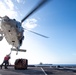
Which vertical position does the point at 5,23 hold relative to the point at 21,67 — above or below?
above

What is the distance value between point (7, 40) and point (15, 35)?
2.49 meters

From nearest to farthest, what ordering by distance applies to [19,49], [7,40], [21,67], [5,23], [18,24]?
[21,67], [5,23], [18,24], [7,40], [19,49]

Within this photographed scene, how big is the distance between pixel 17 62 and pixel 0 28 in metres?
7.14

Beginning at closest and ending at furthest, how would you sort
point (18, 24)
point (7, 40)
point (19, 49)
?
point (18, 24)
point (7, 40)
point (19, 49)

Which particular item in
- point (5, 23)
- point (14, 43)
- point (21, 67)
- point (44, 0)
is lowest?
point (21, 67)

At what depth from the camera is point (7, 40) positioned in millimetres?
30625

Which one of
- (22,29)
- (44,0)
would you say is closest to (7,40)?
(22,29)

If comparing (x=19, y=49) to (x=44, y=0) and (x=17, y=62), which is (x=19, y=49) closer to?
(x=17, y=62)

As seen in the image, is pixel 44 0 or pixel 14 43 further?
pixel 14 43

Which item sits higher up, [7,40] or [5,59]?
[7,40]

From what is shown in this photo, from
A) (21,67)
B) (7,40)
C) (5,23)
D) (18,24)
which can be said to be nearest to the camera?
(21,67)

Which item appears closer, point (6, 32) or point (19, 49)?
point (6, 32)

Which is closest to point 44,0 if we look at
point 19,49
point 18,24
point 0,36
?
point 18,24

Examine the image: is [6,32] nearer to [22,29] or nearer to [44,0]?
[22,29]
